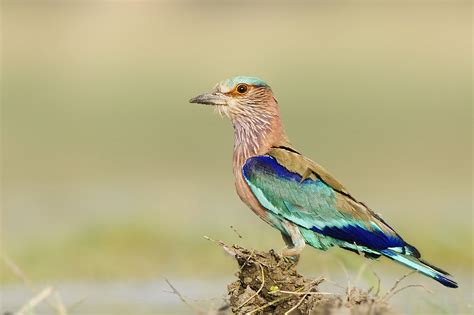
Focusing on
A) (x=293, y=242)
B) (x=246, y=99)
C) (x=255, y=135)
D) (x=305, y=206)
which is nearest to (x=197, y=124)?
(x=246, y=99)

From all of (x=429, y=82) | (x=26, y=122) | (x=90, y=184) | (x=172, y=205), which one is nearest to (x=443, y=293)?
(x=172, y=205)

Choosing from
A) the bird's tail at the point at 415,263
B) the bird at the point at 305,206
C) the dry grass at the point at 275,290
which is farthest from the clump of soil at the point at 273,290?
the bird's tail at the point at 415,263

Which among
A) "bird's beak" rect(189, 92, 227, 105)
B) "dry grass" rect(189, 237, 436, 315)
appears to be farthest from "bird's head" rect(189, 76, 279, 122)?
"dry grass" rect(189, 237, 436, 315)

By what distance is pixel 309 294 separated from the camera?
667cm

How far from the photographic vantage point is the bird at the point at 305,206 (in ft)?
24.0

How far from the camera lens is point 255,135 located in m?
7.89

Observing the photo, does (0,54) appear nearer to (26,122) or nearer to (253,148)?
(26,122)

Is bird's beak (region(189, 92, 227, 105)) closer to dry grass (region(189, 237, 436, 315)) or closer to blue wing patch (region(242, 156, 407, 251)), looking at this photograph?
blue wing patch (region(242, 156, 407, 251))

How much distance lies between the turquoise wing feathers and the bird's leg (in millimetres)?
36

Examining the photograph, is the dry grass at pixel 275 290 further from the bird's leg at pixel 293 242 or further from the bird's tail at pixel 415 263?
the bird's tail at pixel 415 263

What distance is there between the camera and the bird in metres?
7.30

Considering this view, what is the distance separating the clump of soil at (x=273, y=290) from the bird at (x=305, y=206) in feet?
1.23

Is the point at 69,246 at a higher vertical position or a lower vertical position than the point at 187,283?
higher

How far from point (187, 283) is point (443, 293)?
84.3 inches
